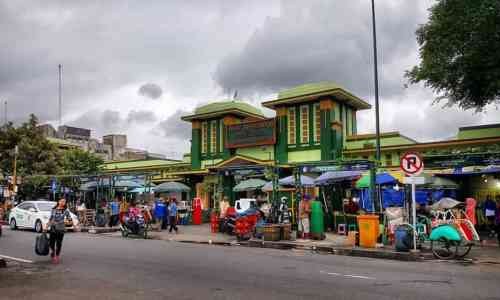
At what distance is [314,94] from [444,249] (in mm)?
19234

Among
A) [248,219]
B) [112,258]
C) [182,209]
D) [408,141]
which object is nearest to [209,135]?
[182,209]

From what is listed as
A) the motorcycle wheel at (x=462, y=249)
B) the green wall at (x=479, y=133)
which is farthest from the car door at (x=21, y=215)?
the green wall at (x=479, y=133)

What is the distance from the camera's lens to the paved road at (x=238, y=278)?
28.2 feet

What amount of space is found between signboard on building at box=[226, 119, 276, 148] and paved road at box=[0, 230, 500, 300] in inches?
810

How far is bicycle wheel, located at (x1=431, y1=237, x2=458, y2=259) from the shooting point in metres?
14.3

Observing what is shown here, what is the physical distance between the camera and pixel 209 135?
39.2m

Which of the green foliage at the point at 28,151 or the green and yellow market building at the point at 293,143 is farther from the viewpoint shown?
A: the green foliage at the point at 28,151

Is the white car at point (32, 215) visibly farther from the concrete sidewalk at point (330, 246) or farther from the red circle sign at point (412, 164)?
the red circle sign at point (412, 164)

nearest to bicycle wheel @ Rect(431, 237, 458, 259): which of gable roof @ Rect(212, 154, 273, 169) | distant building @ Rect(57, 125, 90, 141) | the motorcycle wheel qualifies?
the motorcycle wheel

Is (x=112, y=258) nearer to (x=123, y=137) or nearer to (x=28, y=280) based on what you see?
(x=28, y=280)

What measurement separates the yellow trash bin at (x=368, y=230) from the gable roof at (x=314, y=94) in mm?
16148

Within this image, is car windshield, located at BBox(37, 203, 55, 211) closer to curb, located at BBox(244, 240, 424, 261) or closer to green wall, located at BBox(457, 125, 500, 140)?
curb, located at BBox(244, 240, 424, 261)

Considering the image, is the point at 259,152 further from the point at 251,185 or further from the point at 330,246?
the point at 330,246

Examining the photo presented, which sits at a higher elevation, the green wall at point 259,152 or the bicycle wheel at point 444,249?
the green wall at point 259,152
